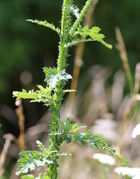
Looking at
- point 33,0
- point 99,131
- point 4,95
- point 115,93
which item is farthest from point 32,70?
point 99,131

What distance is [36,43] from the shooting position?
479cm

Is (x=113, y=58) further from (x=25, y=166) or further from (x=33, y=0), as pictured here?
(x=25, y=166)

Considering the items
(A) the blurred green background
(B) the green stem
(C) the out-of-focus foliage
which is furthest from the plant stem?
(C) the out-of-focus foliage

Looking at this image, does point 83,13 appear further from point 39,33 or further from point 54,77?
point 39,33

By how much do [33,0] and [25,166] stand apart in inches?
154

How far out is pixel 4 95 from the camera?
486cm

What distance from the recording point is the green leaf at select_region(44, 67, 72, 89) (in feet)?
2.48

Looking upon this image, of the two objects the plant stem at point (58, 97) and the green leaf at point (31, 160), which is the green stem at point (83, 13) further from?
the green leaf at point (31, 160)

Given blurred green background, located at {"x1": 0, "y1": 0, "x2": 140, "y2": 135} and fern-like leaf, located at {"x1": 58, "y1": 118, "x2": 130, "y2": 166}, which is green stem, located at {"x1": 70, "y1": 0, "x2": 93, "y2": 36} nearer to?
fern-like leaf, located at {"x1": 58, "y1": 118, "x2": 130, "y2": 166}

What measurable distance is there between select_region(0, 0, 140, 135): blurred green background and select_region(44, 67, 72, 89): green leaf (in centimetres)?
363

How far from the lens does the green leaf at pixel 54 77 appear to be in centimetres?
76

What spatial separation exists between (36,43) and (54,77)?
4.06 m

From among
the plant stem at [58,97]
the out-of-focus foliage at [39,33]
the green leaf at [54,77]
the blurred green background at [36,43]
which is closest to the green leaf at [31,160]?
the plant stem at [58,97]

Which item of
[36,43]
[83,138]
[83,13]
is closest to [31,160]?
[83,138]
